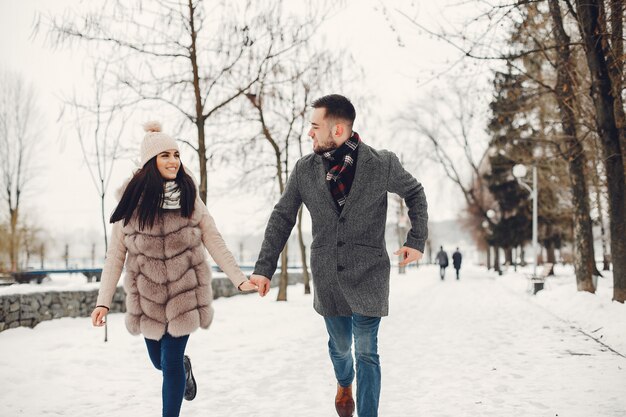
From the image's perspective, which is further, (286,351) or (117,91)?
(117,91)

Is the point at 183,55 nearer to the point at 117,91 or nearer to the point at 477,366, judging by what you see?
the point at 117,91

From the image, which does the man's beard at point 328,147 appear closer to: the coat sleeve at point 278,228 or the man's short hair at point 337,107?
the man's short hair at point 337,107

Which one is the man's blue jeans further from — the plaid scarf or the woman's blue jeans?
the woman's blue jeans

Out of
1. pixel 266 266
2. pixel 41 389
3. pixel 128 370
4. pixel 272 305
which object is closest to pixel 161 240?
pixel 266 266

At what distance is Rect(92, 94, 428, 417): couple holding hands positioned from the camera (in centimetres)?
335

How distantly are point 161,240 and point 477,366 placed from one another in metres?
4.12

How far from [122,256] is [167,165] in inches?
27.1

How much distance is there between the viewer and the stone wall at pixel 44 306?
894 centimetres

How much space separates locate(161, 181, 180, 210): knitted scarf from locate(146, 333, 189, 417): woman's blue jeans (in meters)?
0.83

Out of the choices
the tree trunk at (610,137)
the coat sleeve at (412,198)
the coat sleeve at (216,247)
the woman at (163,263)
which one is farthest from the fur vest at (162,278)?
the tree trunk at (610,137)

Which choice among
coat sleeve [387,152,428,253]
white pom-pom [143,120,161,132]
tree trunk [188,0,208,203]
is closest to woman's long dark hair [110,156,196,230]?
white pom-pom [143,120,161,132]

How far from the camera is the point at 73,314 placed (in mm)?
10672

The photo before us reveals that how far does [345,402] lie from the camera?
373 centimetres

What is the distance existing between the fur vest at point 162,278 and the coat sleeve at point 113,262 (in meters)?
0.08
